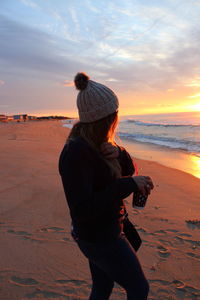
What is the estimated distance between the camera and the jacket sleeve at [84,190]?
154cm

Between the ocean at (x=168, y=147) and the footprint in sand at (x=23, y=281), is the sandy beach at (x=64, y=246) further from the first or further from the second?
the ocean at (x=168, y=147)

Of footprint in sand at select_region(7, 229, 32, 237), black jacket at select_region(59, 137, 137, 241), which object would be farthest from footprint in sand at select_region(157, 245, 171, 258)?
black jacket at select_region(59, 137, 137, 241)

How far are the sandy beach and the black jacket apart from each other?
4.79 feet

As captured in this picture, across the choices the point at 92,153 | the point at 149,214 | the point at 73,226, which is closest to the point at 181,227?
the point at 149,214

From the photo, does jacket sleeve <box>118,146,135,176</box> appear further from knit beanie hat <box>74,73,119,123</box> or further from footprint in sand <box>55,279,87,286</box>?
footprint in sand <box>55,279,87,286</box>

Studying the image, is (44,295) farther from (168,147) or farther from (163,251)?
(168,147)

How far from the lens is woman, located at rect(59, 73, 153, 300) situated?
156cm

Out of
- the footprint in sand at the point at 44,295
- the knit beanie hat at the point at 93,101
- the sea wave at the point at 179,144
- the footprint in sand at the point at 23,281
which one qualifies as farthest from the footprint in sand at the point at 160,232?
the sea wave at the point at 179,144

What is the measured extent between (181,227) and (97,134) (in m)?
3.25

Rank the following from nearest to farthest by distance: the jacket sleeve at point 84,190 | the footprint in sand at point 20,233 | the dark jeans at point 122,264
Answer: the jacket sleeve at point 84,190 → the dark jeans at point 122,264 → the footprint in sand at point 20,233

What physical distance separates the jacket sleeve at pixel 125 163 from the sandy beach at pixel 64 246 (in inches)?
60.6

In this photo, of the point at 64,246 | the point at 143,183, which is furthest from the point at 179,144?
the point at 143,183

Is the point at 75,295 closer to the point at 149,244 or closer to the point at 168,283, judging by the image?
the point at 168,283

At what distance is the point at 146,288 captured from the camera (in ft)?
5.51
